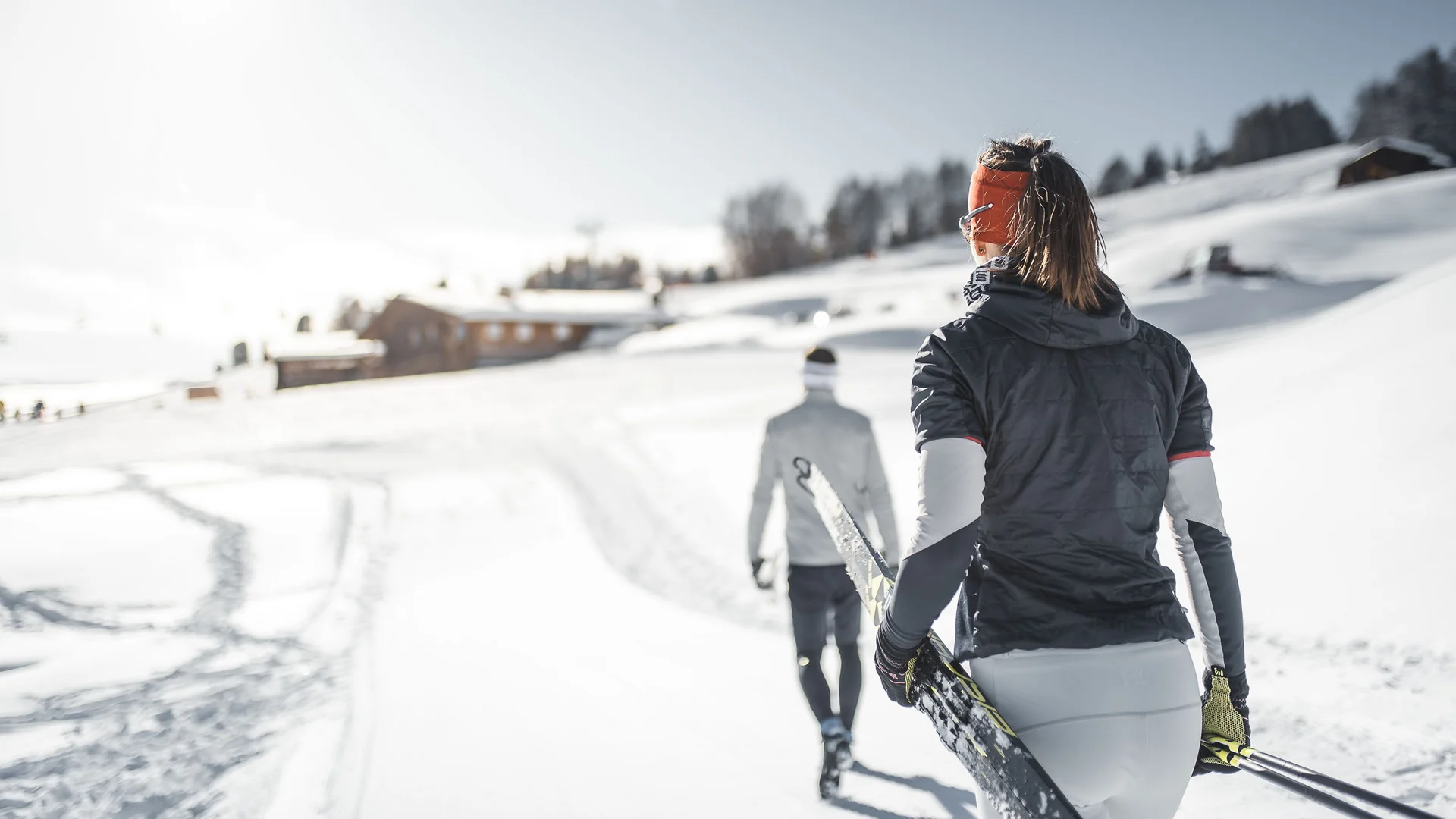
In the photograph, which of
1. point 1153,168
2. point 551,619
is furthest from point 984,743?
point 1153,168

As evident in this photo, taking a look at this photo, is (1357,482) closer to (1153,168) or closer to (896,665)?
(896,665)

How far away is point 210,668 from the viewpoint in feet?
17.1

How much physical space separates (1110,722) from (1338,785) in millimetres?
1172

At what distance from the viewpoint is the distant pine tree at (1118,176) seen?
80562 millimetres

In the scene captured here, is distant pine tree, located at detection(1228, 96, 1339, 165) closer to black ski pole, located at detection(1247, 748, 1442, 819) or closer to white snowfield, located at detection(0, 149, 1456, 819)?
white snowfield, located at detection(0, 149, 1456, 819)

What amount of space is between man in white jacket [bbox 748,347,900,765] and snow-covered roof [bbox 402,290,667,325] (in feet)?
119

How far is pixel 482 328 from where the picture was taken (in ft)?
128

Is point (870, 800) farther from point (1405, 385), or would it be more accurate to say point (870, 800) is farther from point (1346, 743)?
point (1405, 385)

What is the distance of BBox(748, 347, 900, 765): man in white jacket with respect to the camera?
4.07m

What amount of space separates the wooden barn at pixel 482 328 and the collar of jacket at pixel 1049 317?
38.8m

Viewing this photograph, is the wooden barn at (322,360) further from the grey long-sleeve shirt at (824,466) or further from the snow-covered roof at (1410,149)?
the snow-covered roof at (1410,149)

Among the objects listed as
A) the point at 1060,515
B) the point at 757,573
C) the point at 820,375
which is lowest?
the point at 757,573

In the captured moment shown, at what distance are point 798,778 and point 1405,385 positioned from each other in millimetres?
5944

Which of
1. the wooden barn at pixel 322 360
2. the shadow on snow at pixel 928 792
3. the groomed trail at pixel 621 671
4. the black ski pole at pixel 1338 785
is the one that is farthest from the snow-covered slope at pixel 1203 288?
the black ski pole at pixel 1338 785
